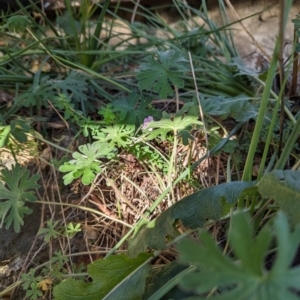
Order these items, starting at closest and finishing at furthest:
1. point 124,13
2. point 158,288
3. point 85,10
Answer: point 158,288
point 85,10
point 124,13

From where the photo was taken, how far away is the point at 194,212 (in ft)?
3.07

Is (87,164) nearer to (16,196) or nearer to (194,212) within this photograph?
(16,196)

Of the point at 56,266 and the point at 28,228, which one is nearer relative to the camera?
the point at 56,266

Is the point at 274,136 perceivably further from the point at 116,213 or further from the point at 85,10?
the point at 85,10

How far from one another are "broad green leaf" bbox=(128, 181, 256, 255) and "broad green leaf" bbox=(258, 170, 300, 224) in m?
0.05

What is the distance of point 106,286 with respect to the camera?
0.94m

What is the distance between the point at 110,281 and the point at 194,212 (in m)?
0.23

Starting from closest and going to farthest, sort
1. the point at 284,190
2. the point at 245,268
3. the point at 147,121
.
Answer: the point at 245,268 → the point at 284,190 → the point at 147,121

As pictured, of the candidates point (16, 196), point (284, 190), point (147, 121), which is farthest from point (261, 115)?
point (16, 196)

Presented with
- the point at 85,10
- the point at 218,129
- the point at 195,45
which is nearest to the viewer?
the point at 218,129

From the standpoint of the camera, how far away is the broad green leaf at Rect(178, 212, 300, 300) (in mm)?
496

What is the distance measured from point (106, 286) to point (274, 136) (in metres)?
0.57

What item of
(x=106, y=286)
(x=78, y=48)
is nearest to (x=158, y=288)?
(x=106, y=286)

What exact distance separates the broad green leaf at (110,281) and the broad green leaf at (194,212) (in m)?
0.03
